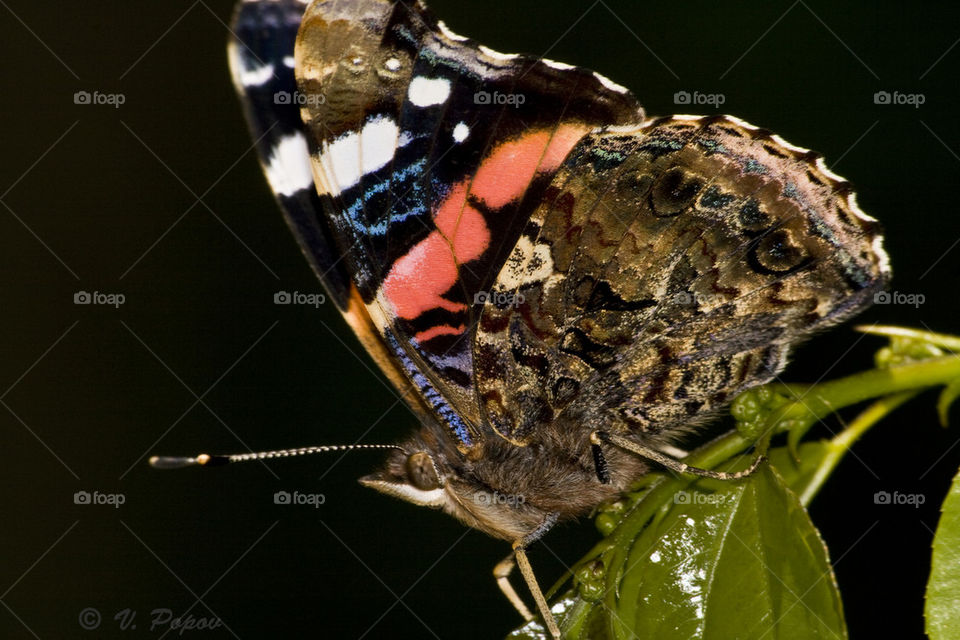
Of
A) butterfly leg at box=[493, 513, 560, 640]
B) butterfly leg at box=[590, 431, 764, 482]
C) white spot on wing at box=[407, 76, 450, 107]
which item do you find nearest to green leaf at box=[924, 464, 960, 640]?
butterfly leg at box=[590, 431, 764, 482]

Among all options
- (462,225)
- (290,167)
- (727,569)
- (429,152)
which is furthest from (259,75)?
(727,569)

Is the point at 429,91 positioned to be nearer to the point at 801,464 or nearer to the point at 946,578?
the point at 801,464

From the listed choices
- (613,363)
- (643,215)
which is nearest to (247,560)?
(613,363)

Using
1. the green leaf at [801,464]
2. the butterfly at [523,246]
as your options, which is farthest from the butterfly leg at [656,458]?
the green leaf at [801,464]

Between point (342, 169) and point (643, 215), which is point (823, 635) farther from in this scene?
point (342, 169)

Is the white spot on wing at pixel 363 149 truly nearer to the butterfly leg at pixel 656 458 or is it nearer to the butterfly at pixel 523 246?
the butterfly at pixel 523 246

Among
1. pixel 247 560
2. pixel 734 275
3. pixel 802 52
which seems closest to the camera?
pixel 734 275
